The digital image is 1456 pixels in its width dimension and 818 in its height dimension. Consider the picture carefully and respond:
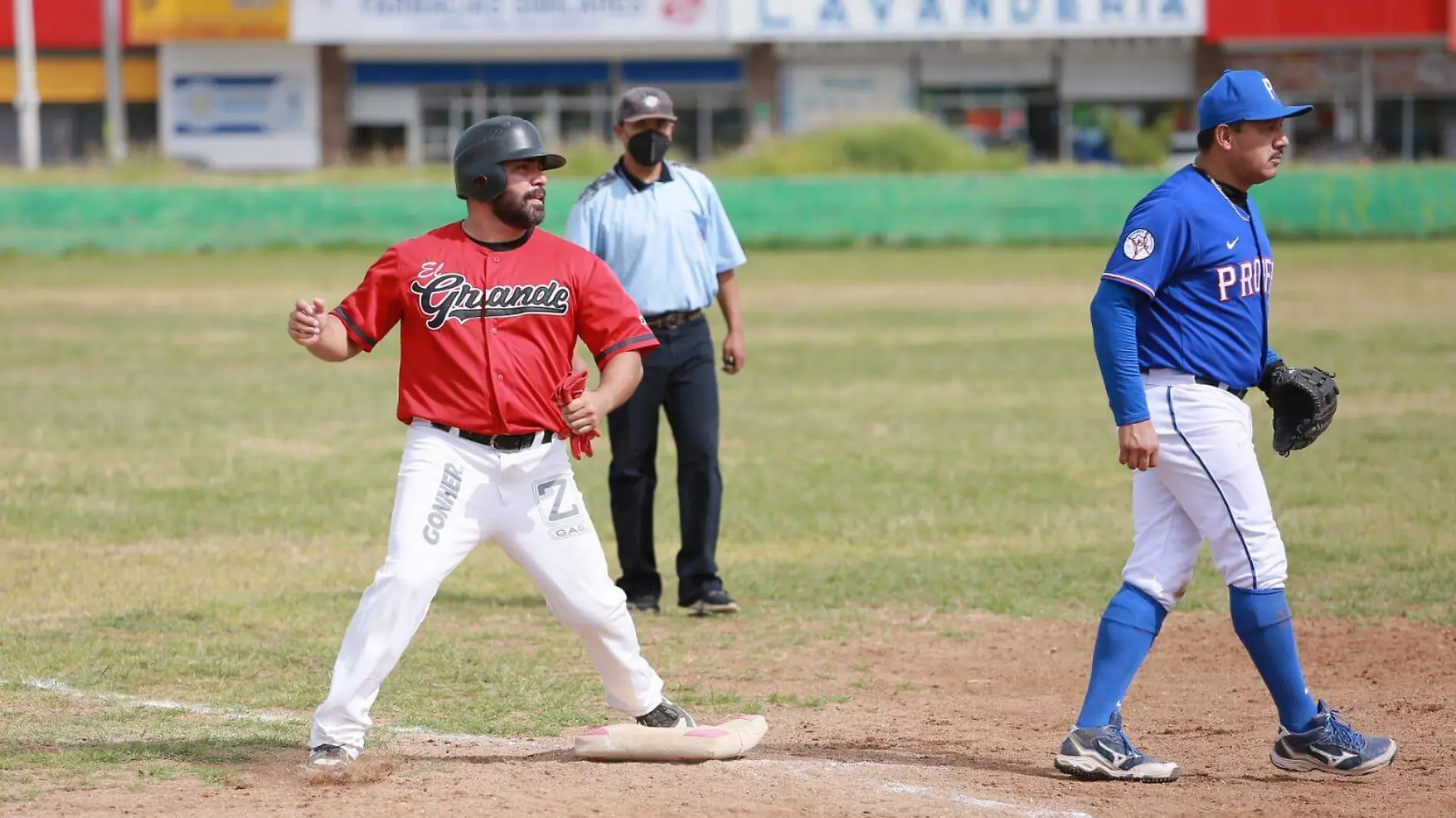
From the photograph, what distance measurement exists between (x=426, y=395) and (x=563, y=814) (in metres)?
1.32

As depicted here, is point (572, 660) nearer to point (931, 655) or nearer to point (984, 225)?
point (931, 655)

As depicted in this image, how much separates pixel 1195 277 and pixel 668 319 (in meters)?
3.29

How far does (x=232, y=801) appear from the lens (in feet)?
17.3

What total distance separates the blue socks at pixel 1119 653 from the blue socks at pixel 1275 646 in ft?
0.23

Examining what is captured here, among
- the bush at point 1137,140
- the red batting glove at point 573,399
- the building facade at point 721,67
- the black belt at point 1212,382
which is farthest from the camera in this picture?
the building facade at point 721,67

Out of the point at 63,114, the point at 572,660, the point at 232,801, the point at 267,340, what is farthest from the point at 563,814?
the point at 63,114

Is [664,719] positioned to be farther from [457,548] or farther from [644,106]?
[644,106]

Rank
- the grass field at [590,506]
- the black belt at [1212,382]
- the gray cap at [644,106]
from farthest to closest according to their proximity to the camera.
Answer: the gray cap at [644,106], the grass field at [590,506], the black belt at [1212,382]

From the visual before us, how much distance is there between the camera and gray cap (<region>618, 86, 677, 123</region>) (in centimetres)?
833

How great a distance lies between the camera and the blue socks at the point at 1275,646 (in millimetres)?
5594

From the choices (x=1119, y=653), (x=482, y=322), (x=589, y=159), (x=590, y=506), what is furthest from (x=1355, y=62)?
(x=482, y=322)

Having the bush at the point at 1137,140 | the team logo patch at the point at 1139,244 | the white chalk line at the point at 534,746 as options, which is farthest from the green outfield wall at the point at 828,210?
the team logo patch at the point at 1139,244

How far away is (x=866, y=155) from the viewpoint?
3791 cm

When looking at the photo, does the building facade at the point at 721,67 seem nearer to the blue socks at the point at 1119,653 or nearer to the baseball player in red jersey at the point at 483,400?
the baseball player in red jersey at the point at 483,400
